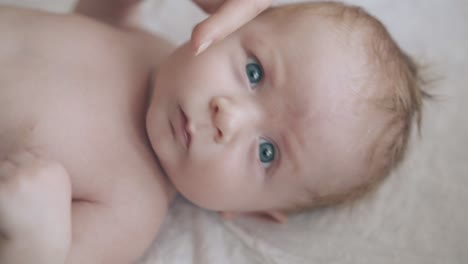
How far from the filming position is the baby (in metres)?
1.00

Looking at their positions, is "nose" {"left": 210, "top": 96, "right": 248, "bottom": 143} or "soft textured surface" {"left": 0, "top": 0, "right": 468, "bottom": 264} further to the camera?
"soft textured surface" {"left": 0, "top": 0, "right": 468, "bottom": 264}

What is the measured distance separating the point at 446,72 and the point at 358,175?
0.45 meters

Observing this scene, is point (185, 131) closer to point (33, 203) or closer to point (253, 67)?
point (253, 67)

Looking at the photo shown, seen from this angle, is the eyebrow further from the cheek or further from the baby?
the cheek

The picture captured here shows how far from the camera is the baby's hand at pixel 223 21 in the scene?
0.82m

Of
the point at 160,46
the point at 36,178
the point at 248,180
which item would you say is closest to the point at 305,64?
the point at 248,180

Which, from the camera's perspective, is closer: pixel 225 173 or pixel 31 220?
pixel 31 220

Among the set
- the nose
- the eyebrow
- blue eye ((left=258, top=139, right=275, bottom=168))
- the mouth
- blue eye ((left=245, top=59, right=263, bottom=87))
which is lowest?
blue eye ((left=258, top=139, right=275, bottom=168))

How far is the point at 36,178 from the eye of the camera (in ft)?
2.69

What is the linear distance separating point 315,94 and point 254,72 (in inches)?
4.5

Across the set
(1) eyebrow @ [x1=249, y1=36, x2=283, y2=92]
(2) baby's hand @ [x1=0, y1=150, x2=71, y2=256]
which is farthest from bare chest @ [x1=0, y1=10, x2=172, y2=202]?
(1) eyebrow @ [x1=249, y1=36, x2=283, y2=92]

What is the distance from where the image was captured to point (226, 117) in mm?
978

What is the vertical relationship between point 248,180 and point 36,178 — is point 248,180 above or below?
below

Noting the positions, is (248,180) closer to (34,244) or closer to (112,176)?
(112,176)
